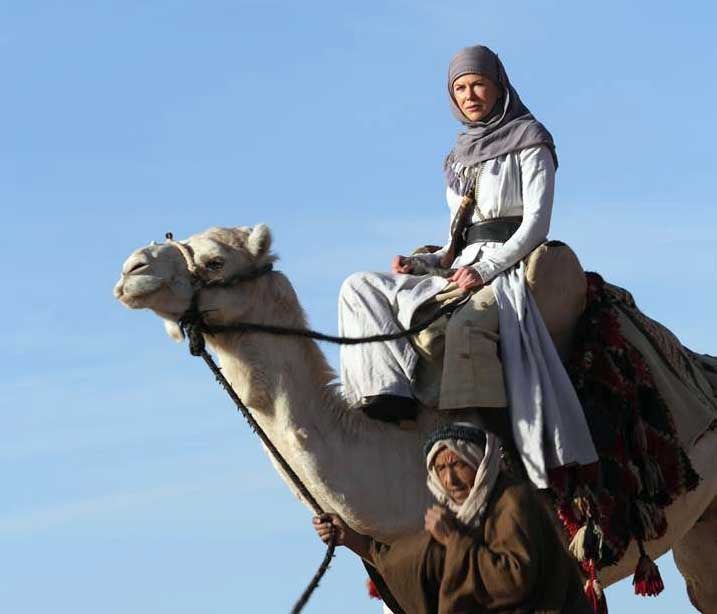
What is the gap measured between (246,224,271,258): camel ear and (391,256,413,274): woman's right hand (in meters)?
0.93

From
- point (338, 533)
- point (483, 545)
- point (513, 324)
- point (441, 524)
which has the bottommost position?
point (483, 545)

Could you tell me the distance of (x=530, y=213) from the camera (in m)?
12.3

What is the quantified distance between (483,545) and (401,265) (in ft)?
13.8

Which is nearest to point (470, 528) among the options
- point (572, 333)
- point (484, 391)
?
point (484, 391)

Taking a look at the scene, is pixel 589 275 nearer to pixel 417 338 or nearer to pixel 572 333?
pixel 572 333

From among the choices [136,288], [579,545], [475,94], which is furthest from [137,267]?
[579,545]

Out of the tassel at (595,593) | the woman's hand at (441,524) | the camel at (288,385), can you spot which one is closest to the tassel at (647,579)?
the tassel at (595,593)

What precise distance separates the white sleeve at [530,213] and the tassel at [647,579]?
1.81 meters

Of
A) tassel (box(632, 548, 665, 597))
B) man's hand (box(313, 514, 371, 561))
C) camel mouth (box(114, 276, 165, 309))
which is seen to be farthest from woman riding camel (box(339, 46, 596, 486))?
man's hand (box(313, 514, 371, 561))

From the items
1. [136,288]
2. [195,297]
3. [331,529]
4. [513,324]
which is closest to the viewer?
[331,529]

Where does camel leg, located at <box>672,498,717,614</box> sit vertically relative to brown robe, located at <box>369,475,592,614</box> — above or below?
above

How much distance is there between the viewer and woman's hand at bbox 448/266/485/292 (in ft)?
39.5

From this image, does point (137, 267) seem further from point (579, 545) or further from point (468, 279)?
point (579, 545)

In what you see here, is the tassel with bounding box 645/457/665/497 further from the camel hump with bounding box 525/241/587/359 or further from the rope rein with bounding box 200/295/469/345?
the rope rein with bounding box 200/295/469/345
